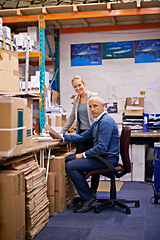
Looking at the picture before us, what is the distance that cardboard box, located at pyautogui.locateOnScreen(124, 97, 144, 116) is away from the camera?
6.00m

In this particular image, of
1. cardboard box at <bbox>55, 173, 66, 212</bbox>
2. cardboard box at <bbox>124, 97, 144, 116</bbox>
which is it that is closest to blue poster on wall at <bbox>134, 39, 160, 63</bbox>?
cardboard box at <bbox>124, 97, 144, 116</bbox>

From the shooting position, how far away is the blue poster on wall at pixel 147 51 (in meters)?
6.41

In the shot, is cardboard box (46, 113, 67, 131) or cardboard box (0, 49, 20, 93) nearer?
cardboard box (0, 49, 20, 93)

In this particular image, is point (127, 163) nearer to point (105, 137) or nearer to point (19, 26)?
point (105, 137)

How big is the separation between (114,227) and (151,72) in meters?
3.81

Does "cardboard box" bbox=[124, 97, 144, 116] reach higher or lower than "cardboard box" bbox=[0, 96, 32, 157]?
higher

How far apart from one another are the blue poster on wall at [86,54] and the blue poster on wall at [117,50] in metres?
0.12

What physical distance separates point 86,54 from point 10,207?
452 cm

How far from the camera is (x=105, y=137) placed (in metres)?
3.86

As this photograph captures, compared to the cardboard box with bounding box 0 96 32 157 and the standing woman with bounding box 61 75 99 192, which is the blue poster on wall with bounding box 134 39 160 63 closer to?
the standing woman with bounding box 61 75 99 192

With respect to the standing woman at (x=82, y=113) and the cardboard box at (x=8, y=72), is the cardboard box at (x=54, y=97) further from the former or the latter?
the cardboard box at (x=8, y=72)

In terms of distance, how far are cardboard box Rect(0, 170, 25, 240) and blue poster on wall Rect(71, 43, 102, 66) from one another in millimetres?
4265

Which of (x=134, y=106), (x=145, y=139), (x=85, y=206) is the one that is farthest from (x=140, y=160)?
(x=85, y=206)

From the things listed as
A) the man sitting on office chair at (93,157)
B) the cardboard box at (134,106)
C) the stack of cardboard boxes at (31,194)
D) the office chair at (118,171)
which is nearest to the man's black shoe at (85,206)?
the man sitting on office chair at (93,157)
